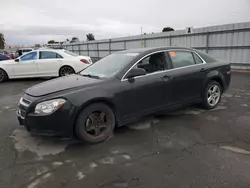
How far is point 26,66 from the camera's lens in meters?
10.1

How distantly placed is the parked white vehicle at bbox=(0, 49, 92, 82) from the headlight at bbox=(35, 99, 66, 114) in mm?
7134

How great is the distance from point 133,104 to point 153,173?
141 centimetres

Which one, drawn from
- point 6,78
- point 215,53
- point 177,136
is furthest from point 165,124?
point 215,53

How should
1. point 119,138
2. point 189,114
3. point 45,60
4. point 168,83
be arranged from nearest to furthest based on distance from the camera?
1. point 119,138
2. point 168,83
3. point 189,114
4. point 45,60

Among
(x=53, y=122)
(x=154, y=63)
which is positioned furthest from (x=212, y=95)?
(x=53, y=122)

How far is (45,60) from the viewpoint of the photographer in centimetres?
1013

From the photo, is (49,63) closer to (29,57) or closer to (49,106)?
(29,57)

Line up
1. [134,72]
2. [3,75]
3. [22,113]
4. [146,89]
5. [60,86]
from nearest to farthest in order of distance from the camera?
[22,113], [60,86], [134,72], [146,89], [3,75]

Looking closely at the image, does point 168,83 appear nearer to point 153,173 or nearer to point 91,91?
point 91,91

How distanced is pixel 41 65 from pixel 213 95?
8049mm

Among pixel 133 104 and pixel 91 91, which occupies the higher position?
pixel 91 91

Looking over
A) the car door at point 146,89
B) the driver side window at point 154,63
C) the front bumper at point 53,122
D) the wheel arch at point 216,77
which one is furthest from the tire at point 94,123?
the wheel arch at point 216,77

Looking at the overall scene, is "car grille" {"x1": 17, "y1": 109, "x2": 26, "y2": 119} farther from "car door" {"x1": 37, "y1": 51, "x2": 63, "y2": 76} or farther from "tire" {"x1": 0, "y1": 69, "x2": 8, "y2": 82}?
"tire" {"x1": 0, "y1": 69, "x2": 8, "y2": 82}

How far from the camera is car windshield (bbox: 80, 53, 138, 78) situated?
3895 mm
